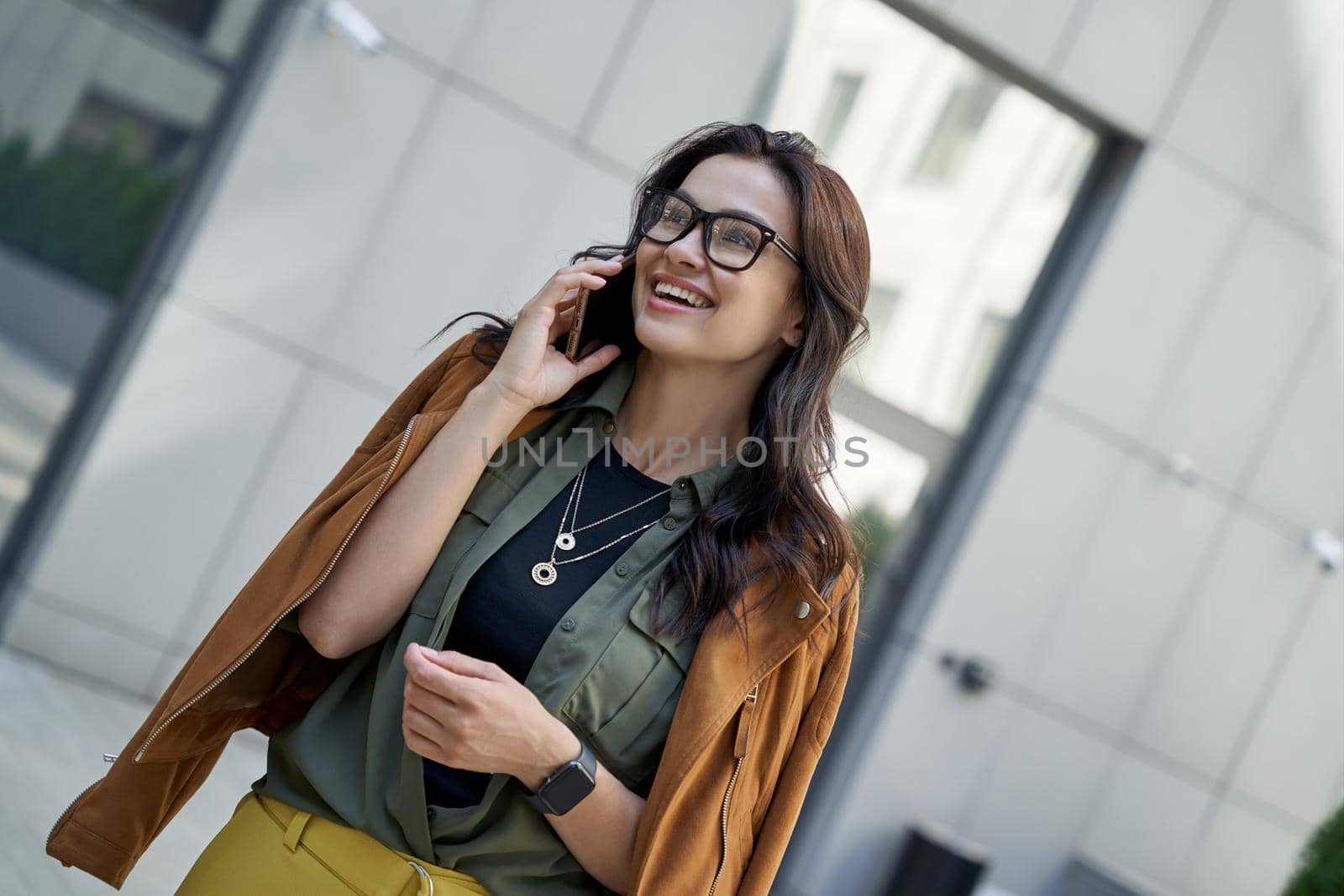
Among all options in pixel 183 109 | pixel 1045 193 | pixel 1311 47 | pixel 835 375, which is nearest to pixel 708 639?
pixel 835 375

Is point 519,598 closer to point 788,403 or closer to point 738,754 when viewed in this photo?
point 738,754

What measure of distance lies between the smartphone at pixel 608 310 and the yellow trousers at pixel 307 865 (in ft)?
2.95

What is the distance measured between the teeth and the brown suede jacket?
30 cm

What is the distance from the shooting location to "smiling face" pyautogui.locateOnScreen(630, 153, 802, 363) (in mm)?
2119

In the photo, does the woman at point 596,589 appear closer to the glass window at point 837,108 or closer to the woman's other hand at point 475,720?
the woman's other hand at point 475,720

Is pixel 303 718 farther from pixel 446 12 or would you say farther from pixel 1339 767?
pixel 1339 767

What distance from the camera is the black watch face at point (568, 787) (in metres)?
1.82

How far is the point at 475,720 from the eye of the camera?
174cm

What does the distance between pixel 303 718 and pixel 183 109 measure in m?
4.41

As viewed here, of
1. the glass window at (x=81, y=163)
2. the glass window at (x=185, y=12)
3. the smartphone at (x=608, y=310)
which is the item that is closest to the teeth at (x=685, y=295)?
the smartphone at (x=608, y=310)

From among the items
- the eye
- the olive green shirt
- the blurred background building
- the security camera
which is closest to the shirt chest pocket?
the olive green shirt

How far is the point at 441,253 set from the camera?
5750 mm

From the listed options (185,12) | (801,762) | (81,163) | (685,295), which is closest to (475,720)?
(801,762)

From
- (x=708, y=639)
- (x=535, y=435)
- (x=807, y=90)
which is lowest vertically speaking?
(x=708, y=639)
